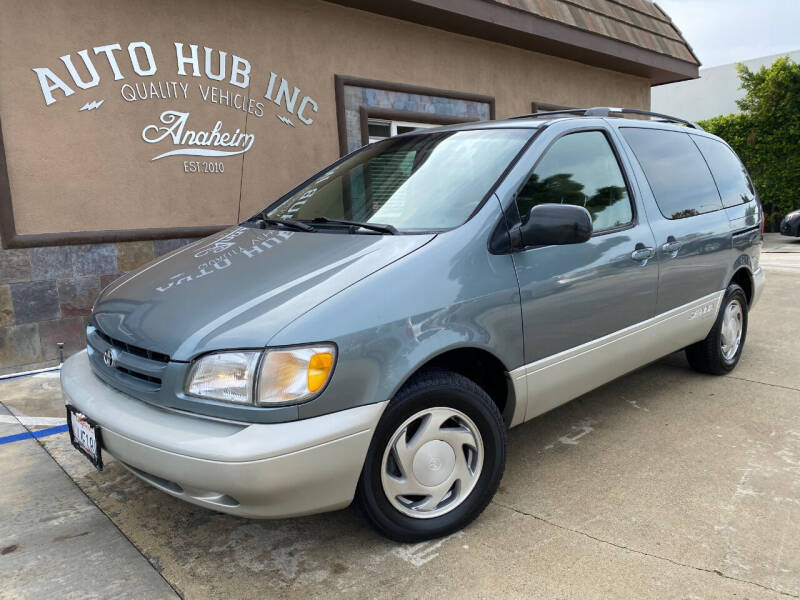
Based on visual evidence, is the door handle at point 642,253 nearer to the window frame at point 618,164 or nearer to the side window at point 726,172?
the window frame at point 618,164

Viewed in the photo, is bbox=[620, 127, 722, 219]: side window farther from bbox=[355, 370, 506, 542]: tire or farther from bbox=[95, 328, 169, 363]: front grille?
bbox=[95, 328, 169, 363]: front grille

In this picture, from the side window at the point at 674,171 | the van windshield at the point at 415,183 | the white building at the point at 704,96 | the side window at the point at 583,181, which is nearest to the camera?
the van windshield at the point at 415,183

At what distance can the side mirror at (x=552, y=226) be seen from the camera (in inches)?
106

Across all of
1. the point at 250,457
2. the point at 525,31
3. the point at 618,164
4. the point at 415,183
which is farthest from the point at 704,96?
the point at 250,457

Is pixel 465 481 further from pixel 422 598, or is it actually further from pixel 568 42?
pixel 568 42

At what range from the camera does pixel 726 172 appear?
4578 millimetres

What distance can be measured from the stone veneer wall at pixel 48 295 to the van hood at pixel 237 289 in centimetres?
271

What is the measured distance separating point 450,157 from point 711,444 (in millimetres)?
2029

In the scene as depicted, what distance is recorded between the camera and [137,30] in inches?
223

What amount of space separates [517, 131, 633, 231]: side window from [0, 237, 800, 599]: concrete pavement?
3.99 feet

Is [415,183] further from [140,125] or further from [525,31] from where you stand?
[525,31]

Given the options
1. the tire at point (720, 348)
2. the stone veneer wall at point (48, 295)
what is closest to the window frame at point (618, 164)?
the tire at point (720, 348)

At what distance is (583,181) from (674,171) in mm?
1011

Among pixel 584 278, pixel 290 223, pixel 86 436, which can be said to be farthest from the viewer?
pixel 290 223
